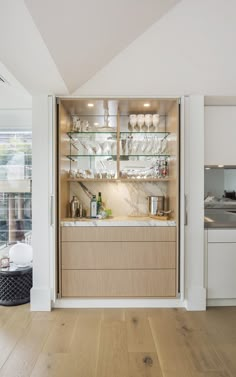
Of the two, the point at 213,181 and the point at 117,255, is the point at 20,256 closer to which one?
the point at 117,255

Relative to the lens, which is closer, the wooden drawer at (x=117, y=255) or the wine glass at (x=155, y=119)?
the wooden drawer at (x=117, y=255)

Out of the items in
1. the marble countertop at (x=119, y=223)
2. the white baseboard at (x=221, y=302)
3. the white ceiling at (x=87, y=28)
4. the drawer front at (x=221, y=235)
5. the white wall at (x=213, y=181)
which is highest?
the white ceiling at (x=87, y=28)

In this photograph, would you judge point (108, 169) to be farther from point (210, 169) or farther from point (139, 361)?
point (139, 361)

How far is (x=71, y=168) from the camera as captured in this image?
3359 millimetres

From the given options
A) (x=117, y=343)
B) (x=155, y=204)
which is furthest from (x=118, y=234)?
(x=117, y=343)

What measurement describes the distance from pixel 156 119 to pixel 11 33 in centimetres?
174

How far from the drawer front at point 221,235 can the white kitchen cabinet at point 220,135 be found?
0.71 meters

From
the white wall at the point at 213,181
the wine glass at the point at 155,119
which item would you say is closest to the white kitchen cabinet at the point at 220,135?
the white wall at the point at 213,181

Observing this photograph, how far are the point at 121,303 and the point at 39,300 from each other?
2.68 feet

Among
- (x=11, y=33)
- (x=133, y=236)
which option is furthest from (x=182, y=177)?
(x=11, y=33)

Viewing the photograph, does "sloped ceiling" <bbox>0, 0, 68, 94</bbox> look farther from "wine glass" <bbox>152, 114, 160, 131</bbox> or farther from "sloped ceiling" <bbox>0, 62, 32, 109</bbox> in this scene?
"wine glass" <bbox>152, 114, 160, 131</bbox>

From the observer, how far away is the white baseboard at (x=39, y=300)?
281 centimetres

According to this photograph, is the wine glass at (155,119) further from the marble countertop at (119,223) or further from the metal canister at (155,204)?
the marble countertop at (119,223)

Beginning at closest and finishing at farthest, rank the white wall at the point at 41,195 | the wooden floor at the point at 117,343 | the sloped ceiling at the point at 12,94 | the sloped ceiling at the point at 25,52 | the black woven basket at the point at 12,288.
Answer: the sloped ceiling at the point at 25,52 → the wooden floor at the point at 117,343 → the sloped ceiling at the point at 12,94 → the white wall at the point at 41,195 → the black woven basket at the point at 12,288
